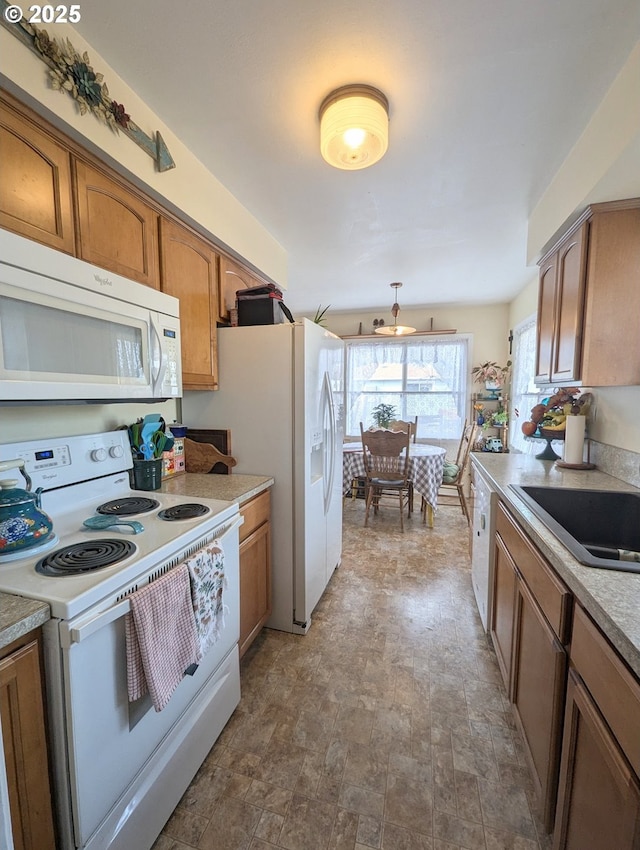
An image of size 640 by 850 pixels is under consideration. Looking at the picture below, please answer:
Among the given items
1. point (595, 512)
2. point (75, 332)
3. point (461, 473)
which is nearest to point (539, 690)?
point (595, 512)

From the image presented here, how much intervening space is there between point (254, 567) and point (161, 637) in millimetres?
805

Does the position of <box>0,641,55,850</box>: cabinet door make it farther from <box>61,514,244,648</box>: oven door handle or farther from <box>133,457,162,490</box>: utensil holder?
<box>133,457,162,490</box>: utensil holder

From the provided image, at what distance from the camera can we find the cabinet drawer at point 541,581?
0.89 meters

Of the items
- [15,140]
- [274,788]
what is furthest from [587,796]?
[15,140]

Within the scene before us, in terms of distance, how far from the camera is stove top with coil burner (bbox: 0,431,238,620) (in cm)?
79

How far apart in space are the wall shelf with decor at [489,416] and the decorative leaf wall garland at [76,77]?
4.31 m

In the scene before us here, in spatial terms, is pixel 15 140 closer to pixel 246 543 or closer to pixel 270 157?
pixel 270 157

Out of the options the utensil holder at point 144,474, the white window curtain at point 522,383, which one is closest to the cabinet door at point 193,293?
the utensil holder at point 144,474

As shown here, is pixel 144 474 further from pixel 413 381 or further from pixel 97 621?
pixel 413 381

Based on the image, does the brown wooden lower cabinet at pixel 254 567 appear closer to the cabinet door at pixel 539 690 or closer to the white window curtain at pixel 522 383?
the cabinet door at pixel 539 690

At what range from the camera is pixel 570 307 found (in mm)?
1702

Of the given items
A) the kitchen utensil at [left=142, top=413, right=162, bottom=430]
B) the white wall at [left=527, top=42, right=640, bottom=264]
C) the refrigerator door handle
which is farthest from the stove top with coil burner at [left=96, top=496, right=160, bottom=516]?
the white wall at [left=527, top=42, right=640, bottom=264]

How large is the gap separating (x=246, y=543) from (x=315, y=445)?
658 mm

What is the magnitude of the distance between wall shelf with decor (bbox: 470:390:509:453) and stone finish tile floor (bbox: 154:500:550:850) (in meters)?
2.78
